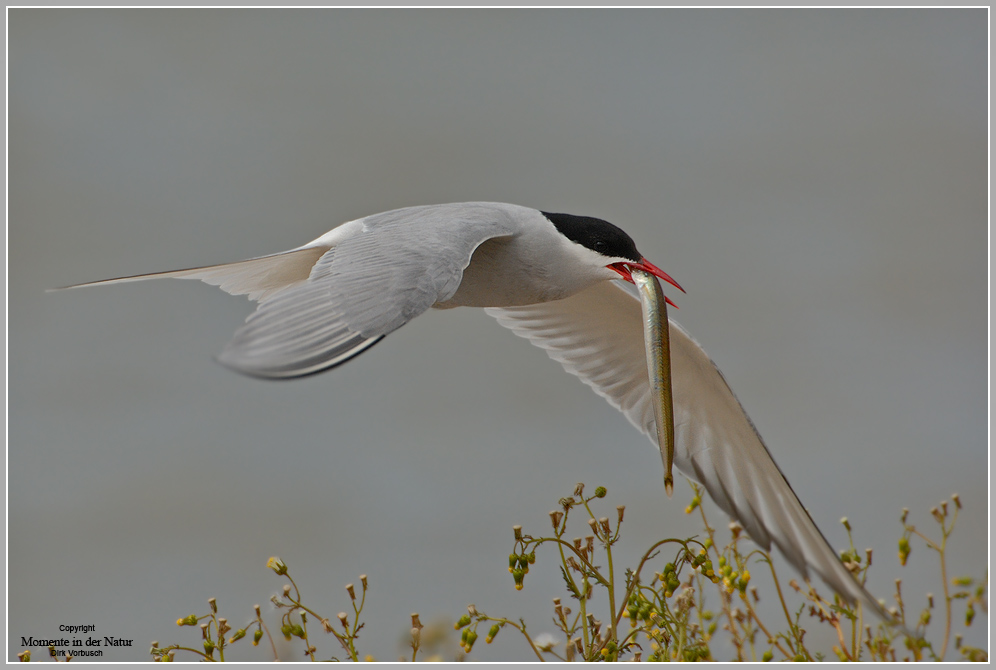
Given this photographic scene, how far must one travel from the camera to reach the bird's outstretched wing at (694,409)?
205cm

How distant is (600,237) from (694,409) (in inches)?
23.5

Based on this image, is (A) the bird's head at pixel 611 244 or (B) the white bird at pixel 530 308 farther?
(A) the bird's head at pixel 611 244

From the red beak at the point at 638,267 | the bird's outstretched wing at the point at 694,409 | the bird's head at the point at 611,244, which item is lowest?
the bird's outstretched wing at the point at 694,409

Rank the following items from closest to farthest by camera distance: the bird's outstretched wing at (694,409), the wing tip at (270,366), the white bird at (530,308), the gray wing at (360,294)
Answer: the wing tip at (270,366) < the gray wing at (360,294) < the white bird at (530,308) < the bird's outstretched wing at (694,409)

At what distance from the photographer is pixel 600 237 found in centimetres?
219

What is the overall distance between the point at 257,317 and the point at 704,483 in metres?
1.32

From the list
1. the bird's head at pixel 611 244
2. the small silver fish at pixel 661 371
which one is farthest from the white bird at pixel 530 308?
the small silver fish at pixel 661 371

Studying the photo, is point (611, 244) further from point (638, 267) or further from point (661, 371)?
point (661, 371)

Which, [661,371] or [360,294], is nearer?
[360,294]

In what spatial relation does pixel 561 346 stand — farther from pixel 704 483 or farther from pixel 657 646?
pixel 657 646

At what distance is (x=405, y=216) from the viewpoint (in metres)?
2.09

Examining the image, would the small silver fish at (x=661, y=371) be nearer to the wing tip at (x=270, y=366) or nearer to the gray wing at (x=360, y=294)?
the gray wing at (x=360, y=294)

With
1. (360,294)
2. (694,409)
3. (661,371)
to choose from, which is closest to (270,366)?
(360,294)

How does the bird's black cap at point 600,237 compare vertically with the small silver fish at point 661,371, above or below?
above
